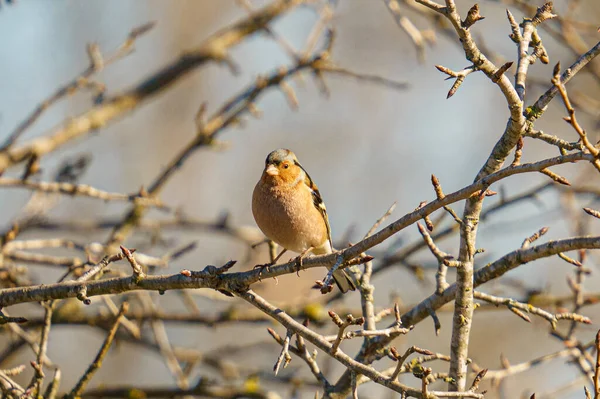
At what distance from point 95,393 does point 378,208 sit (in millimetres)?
7637

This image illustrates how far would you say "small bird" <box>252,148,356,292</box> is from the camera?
5.05 meters

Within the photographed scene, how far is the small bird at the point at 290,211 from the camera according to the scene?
16.6 ft

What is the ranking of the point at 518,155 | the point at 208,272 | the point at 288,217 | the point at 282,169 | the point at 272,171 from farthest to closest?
1. the point at 282,169
2. the point at 272,171
3. the point at 288,217
4. the point at 208,272
5. the point at 518,155

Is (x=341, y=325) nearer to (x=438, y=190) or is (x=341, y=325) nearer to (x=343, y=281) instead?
(x=438, y=190)

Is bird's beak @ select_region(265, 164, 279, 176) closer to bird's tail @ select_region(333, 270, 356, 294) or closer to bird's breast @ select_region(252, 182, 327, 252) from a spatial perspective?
bird's breast @ select_region(252, 182, 327, 252)

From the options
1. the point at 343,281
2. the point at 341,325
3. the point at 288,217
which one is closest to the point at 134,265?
the point at 341,325

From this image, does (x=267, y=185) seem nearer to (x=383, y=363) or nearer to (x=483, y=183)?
(x=483, y=183)

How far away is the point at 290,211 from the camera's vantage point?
5.12 meters

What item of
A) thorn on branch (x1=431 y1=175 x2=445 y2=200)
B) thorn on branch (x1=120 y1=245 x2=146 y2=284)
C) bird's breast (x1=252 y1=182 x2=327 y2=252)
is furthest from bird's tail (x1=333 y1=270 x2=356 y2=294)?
thorn on branch (x1=431 y1=175 x2=445 y2=200)

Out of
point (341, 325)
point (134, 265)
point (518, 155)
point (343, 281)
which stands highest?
point (343, 281)

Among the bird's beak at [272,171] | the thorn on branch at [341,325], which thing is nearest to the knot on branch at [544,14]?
the thorn on branch at [341,325]

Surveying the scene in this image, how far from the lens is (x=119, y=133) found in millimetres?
12516

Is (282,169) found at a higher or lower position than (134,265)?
higher

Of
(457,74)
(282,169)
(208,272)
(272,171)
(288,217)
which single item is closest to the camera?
(457,74)
